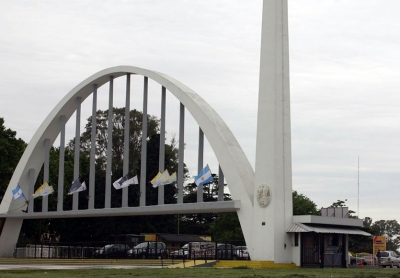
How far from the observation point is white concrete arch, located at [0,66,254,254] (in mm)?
33750

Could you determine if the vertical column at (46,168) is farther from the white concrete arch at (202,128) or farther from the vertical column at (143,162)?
the vertical column at (143,162)

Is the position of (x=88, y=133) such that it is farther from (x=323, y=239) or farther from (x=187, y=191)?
(x=323, y=239)

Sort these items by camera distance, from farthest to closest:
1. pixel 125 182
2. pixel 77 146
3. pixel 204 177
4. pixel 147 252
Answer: pixel 77 146, pixel 125 182, pixel 147 252, pixel 204 177

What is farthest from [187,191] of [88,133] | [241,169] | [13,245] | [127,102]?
[241,169]

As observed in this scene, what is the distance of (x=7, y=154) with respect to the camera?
172 feet

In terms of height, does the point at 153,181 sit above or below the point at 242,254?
above

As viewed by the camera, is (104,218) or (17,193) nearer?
(17,193)

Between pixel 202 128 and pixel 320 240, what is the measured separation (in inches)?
340

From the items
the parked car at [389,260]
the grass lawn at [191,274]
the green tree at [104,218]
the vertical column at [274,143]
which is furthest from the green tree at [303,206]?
the grass lawn at [191,274]

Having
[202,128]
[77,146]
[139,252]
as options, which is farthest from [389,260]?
[77,146]

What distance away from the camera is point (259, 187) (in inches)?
1287

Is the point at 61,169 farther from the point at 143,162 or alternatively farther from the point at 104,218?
the point at 104,218

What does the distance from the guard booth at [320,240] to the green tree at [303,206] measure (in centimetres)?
2686

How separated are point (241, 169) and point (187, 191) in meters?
46.3
